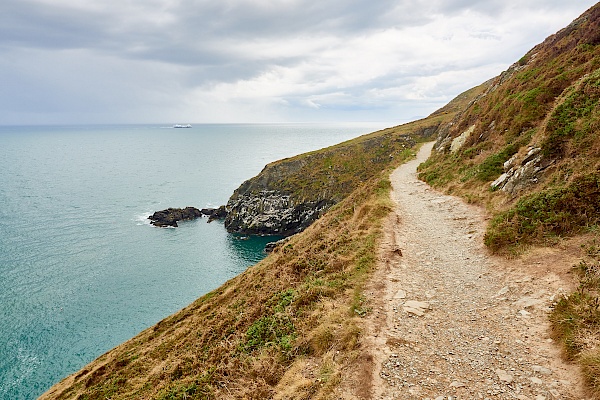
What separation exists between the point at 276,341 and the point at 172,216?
9645 centimetres

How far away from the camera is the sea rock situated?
97188mm

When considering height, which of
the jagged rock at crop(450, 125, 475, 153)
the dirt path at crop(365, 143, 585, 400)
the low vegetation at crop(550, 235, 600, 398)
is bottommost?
the dirt path at crop(365, 143, 585, 400)

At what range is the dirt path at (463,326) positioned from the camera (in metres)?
8.28

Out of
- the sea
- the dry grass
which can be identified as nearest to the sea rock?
the sea

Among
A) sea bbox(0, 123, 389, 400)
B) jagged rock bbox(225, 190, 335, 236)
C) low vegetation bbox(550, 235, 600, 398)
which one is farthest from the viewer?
jagged rock bbox(225, 190, 335, 236)

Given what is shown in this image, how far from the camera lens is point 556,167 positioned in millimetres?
17906

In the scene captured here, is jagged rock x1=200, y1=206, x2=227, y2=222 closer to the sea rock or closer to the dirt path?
the sea rock

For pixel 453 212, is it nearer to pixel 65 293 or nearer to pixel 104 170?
pixel 65 293

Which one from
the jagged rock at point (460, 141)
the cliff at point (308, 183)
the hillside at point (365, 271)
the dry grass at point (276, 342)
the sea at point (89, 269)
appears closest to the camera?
the hillside at point (365, 271)

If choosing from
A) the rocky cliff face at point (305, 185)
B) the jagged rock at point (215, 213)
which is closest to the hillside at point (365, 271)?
the rocky cliff face at point (305, 185)

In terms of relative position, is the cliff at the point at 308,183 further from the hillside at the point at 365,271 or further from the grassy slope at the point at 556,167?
the hillside at the point at 365,271

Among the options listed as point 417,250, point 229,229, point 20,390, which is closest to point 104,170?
point 229,229

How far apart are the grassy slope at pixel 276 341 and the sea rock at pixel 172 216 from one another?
72.2 metres

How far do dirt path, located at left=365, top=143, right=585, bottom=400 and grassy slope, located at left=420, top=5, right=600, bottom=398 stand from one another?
0.82 meters
